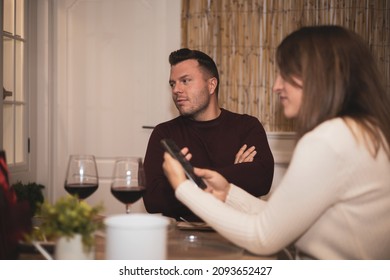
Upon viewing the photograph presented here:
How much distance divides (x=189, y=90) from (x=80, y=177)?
1060mm

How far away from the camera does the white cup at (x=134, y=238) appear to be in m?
0.74

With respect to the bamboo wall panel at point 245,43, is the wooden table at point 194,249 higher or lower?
lower

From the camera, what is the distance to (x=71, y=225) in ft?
2.44

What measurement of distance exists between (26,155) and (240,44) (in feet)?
4.72

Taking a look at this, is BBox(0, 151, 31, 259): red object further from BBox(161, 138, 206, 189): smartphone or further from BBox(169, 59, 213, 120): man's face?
BBox(169, 59, 213, 120): man's face

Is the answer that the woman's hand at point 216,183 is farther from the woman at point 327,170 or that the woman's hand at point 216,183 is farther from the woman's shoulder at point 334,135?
the woman's shoulder at point 334,135

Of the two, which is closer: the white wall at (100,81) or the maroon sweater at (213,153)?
the maroon sweater at (213,153)

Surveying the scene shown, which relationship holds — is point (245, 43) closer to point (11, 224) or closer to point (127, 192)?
point (127, 192)

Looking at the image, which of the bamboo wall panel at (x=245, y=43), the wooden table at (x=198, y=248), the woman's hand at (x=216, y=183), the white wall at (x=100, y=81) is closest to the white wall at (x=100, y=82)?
the white wall at (x=100, y=81)

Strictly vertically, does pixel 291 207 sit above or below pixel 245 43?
below

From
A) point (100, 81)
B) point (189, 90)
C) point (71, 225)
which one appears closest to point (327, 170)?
point (71, 225)

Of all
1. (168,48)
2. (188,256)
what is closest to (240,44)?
(168,48)

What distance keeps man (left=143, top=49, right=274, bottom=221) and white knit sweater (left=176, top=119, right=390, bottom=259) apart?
750mm

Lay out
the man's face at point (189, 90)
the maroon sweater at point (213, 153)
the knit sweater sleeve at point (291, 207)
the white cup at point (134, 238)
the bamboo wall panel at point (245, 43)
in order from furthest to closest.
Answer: the bamboo wall panel at point (245, 43), the man's face at point (189, 90), the maroon sweater at point (213, 153), the knit sweater sleeve at point (291, 207), the white cup at point (134, 238)
